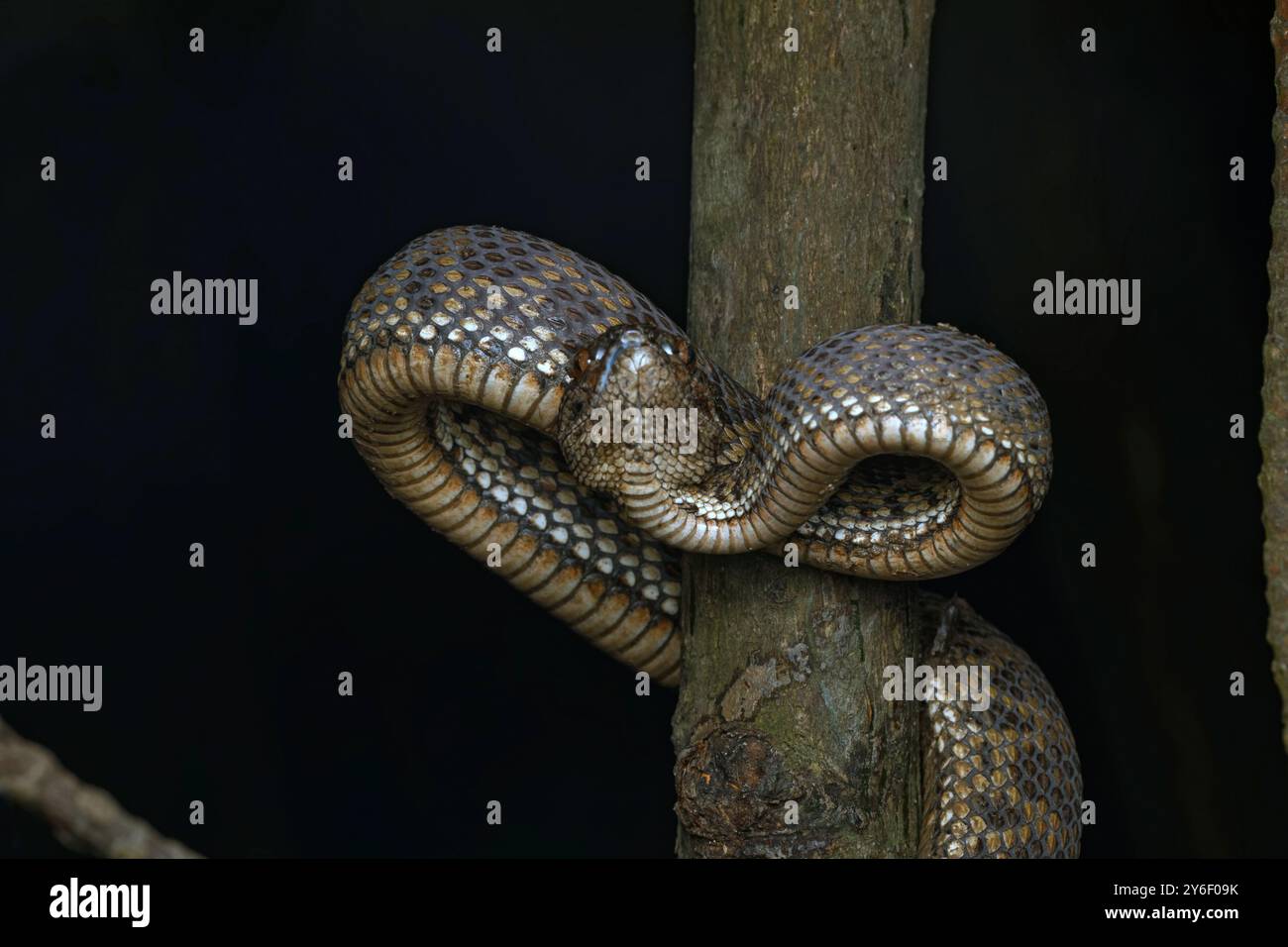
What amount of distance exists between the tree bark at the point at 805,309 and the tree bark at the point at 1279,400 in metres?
0.55

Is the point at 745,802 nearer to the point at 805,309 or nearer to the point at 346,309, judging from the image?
the point at 805,309

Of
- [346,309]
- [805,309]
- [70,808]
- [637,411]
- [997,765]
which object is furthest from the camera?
[346,309]

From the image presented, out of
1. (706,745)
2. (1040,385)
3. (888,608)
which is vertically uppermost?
(1040,385)

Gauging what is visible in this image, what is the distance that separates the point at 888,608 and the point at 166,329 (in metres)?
1.90

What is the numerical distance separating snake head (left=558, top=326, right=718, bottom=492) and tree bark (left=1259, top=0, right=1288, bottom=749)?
2.91 ft

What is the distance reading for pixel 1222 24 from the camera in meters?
3.41

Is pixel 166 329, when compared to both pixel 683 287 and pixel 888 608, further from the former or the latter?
pixel 888 608

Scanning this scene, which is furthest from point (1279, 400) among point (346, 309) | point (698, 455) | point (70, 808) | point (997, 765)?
point (346, 309)

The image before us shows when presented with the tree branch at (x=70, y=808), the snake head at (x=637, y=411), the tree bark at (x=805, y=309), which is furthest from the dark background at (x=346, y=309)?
the tree branch at (x=70, y=808)

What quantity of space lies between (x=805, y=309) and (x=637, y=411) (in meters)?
0.34

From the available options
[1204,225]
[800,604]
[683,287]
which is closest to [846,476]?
[800,604]

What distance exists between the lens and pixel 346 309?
354 centimetres

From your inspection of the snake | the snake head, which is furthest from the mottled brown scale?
the snake head

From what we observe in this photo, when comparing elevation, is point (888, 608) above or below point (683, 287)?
below
